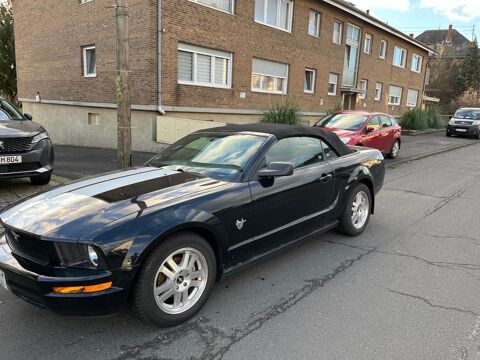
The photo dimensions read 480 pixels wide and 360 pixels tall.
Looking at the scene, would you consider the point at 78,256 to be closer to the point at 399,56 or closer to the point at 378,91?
the point at 378,91

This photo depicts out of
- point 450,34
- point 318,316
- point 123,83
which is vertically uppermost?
point 450,34

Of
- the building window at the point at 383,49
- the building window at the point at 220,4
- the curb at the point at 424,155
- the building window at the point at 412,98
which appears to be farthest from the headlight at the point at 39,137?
the building window at the point at 412,98

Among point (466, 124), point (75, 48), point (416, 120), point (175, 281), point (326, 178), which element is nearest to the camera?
point (175, 281)

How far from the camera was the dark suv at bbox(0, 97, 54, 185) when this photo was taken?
6031 mm

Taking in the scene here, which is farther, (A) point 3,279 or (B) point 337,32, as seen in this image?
(B) point 337,32

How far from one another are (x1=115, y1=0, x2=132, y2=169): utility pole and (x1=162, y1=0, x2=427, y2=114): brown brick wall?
663cm

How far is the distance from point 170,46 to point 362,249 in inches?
387

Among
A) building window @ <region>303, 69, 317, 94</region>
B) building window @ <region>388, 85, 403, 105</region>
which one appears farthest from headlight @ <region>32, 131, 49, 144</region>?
building window @ <region>388, 85, 403, 105</region>

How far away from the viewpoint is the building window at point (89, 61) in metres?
14.7

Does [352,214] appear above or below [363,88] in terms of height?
below

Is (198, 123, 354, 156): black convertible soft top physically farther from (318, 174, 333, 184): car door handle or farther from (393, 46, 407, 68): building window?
(393, 46, 407, 68): building window

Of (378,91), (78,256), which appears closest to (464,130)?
(378,91)

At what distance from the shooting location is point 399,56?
28625mm

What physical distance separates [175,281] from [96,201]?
853 mm
